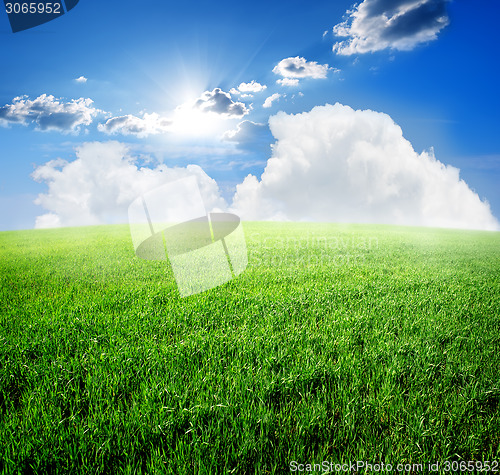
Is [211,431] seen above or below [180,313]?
below

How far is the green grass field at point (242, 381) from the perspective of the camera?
2227 millimetres

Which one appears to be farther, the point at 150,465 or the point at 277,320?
the point at 277,320

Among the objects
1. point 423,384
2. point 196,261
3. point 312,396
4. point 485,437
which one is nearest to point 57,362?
point 312,396

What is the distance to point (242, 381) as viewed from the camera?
2926 mm

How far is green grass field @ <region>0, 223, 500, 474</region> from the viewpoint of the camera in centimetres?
223

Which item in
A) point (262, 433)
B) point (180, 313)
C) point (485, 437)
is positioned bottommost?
point (485, 437)

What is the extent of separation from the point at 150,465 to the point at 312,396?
1.62 meters

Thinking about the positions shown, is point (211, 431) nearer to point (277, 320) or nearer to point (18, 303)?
point (277, 320)

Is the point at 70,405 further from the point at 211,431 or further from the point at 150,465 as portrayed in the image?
the point at 211,431

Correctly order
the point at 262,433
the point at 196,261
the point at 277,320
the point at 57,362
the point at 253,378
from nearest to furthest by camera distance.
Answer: the point at 262,433 < the point at 253,378 < the point at 57,362 < the point at 277,320 < the point at 196,261

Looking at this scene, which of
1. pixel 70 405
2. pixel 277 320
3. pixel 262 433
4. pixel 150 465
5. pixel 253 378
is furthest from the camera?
pixel 277 320

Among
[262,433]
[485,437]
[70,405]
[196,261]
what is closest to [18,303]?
[70,405]

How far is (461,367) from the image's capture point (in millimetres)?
3414

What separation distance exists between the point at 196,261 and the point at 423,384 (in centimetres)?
805
